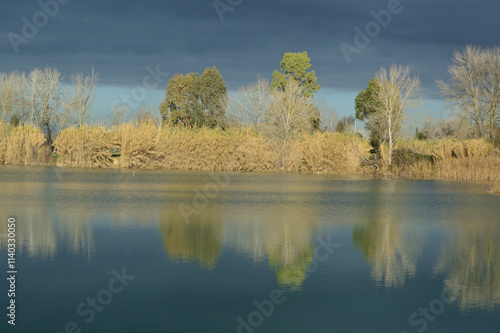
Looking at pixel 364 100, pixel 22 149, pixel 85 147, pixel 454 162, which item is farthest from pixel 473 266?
pixel 364 100

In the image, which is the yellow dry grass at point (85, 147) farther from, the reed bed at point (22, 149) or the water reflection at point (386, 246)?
the water reflection at point (386, 246)

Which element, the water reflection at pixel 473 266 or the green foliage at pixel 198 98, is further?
the green foliage at pixel 198 98

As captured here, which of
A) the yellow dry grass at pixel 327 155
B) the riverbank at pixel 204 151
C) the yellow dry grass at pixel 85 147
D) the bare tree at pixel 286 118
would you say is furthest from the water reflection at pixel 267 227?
the bare tree at pixel 286 118

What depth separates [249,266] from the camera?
1086cm

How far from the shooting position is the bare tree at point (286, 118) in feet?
159

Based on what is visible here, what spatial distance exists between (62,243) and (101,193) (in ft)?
37.4

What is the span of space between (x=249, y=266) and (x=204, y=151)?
112 ft

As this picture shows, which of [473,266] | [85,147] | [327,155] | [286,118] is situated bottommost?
[473,266]

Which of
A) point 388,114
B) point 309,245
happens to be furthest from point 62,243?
point 388,114

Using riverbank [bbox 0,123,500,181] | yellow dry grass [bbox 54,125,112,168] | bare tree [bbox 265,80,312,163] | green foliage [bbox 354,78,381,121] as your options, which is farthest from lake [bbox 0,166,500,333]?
green foliage [bbox 354,78,381,121]

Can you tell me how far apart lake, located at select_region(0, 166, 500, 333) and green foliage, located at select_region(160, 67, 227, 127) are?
5073cm

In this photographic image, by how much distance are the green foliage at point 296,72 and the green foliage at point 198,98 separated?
6.71 meters

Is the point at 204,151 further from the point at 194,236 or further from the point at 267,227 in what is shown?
the point at 194,236

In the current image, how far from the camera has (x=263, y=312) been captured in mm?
8242
